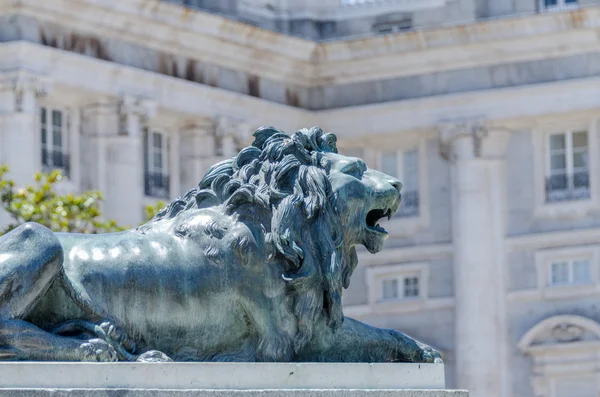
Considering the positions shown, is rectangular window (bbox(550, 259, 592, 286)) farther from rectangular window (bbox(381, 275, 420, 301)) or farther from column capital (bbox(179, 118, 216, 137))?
column capital (bbox(179, 118, 216, 137))

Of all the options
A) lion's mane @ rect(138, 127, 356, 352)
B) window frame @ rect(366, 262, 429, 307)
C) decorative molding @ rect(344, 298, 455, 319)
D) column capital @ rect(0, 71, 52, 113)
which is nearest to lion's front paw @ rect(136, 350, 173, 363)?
lion's mane @ rect(138, 127, 356, 352)

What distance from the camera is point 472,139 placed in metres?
51.7

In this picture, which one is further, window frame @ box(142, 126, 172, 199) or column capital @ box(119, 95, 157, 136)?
window frame @ box(142, 126, 172, 199)

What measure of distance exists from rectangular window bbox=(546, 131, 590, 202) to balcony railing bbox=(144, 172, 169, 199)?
8280 mm

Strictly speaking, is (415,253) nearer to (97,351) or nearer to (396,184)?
(396,184)

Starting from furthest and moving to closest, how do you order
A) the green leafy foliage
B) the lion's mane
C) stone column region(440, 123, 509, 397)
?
stone column region(440, 123, 509, 397) < the green leafy foliage < the lion's mane

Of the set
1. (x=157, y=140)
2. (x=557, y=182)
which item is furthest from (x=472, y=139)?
(x=157, y=140)

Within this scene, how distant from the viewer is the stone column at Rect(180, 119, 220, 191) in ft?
164

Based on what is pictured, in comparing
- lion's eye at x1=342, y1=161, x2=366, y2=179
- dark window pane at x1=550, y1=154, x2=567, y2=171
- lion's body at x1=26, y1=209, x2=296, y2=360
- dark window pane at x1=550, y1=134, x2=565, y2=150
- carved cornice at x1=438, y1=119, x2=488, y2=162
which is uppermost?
carved cornice at x1=438, y1=119, x2=488, y2=162

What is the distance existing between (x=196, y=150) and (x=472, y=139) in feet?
19.8

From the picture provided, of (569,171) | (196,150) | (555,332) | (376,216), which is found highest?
(196,150)

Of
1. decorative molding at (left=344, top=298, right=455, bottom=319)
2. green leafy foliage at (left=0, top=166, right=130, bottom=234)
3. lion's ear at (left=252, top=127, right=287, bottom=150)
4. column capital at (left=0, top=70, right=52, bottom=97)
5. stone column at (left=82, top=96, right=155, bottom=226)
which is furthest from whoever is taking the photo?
decorative molding at (left=344, top=298, right=455, bottom=319)

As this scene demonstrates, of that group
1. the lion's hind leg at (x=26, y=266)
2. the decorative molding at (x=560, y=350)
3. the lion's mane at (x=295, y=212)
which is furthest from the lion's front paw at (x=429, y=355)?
the decorative molding at (x=560, y=350)

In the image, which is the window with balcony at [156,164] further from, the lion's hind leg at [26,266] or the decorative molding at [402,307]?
the lion's hind leg at [26,266]
